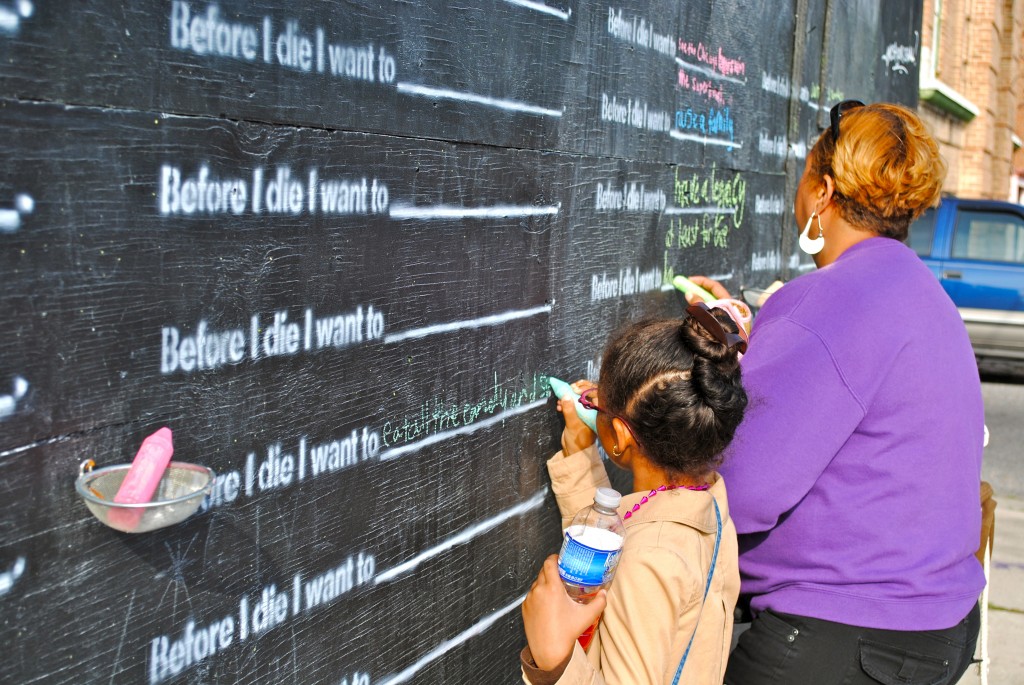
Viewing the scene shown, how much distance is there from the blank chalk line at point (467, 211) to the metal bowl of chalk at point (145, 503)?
85 centimetres

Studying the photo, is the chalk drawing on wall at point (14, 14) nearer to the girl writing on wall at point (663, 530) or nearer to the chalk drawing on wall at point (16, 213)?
the chalk drawing on wall at point (16, 213)

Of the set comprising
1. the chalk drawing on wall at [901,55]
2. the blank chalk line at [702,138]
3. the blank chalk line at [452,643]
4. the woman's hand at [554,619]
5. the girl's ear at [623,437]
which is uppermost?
the chalk drawing on wall at [901,55]

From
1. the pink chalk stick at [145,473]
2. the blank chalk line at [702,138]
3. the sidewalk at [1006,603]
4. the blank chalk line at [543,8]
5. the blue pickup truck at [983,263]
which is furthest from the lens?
the blue pickup truck at [983,263]

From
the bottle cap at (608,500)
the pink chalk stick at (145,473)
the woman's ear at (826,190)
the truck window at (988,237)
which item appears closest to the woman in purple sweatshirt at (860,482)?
the woman's ear at (826,190)

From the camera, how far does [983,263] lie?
35.7 feet

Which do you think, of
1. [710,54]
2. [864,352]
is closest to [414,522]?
[864,352]

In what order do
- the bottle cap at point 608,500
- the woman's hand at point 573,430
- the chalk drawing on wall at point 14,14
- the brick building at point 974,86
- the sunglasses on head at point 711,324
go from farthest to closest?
the brick building at point 974,86, the woman's hand at point 573,430, the sunglasses on head at point 711,324, the bottle cap at point 608,500, the chalk drawing on wall at point 14,14

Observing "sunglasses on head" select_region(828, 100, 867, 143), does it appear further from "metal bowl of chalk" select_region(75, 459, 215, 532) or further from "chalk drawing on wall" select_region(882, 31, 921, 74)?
"chalk drawing on wall" select_region(882, 31, 921, 74)

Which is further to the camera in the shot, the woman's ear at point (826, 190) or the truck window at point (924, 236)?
the truck window at point (924, 236)

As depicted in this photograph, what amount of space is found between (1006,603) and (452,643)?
371cm

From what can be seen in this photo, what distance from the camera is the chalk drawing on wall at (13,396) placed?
146 centimetres

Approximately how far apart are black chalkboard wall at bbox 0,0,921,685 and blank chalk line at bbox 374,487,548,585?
13 millimetres

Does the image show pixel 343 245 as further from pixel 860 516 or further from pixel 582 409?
pixel 860 516

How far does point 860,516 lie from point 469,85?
140 cm
